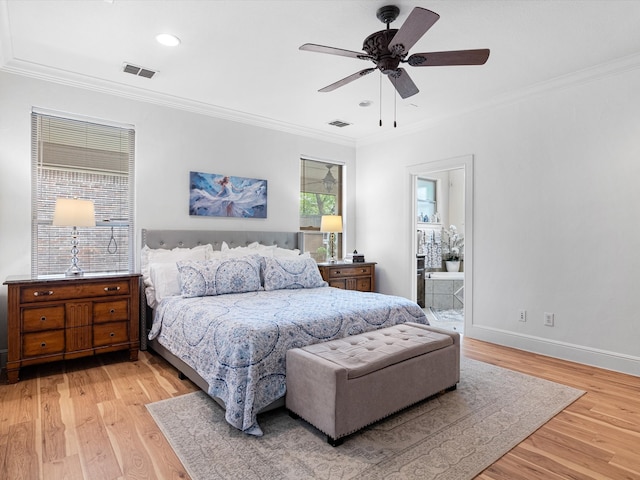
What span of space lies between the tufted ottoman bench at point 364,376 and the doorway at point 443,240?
1974 millimetres

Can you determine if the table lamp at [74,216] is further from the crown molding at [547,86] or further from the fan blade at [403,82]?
the crown molding at [547,86]

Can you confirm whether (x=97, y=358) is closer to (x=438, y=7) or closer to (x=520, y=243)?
(x=438, y=7)

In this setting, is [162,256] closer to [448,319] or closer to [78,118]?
[78,118]

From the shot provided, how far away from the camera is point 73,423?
240cm


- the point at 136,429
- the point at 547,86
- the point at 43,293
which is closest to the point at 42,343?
the point at 43,293

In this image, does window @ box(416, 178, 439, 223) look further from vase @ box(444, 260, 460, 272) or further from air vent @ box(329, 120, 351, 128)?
air vent @ box(329, 120, 351, 128)

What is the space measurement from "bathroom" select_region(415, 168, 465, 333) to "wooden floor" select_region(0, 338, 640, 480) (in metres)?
2.53

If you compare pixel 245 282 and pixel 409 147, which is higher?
pixel 409 147

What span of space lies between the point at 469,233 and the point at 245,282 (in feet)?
8.73

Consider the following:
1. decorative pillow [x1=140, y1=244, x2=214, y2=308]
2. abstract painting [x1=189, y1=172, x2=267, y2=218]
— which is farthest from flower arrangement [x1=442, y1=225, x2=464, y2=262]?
decorative pillow [x1=140, y1=244, x2=214, y2=308]

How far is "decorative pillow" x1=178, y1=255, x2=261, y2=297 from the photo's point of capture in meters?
3.43

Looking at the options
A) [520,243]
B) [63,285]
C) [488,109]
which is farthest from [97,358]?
[488,109]

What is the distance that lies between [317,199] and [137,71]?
2.90 m

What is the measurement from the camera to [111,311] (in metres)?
3.45
